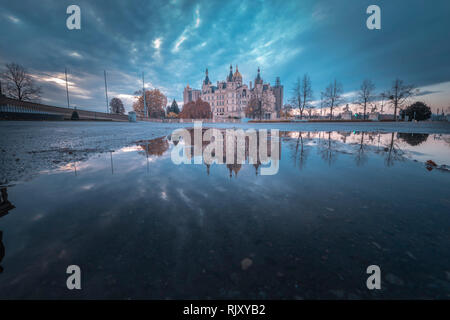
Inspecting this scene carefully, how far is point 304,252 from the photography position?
53.6 inches

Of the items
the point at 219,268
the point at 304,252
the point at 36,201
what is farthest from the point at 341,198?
the point at 36,201

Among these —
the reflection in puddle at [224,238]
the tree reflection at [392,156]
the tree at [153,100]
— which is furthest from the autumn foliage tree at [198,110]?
the reflection in puddle at [224,238]

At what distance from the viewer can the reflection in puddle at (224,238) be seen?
3.53 feet

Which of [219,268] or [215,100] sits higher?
[215,100]

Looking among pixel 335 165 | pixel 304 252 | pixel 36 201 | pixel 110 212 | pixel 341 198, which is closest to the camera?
pixel 304 252

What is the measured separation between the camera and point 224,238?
1.54m

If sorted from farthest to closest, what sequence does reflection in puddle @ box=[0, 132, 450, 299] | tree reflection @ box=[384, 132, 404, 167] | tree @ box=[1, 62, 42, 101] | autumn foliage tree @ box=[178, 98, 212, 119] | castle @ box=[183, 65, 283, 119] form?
castle @ box=[183, 65, 283, 119], autumn foliage tree @ box=[178, 98, 212, 119], tree @ box=[1, 62, 42, 101], tree reflection @ box=[384, 132, 404, 167], reflection in puddle @ box=[0, 132, 450, 299]

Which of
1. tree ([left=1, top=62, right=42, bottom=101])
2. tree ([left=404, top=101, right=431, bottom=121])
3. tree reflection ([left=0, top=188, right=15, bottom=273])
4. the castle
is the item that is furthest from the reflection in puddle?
the castle

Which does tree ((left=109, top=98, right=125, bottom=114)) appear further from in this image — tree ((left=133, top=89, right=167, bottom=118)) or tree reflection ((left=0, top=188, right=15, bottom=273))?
tree reflection ((left=0, top=188, right=15, bottom=273))

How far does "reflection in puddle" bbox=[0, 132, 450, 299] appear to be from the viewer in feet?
3.53

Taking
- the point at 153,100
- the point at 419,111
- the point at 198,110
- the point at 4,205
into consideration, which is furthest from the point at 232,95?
the point at 4,205
